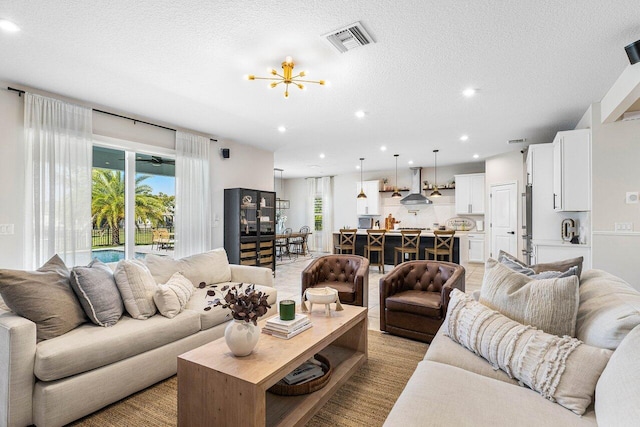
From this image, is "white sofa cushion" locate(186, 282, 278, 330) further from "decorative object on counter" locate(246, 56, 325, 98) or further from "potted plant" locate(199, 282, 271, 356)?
"decorative object on counter" locate(246, 56, 325, 98)

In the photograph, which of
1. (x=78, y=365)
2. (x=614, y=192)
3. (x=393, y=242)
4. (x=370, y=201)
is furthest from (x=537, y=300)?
(x=370, y=201)

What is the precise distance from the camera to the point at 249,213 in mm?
5746

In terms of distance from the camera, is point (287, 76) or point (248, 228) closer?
point (287, 76)

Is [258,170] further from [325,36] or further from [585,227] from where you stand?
[585,227]

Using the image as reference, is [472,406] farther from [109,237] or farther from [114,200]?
[114,200]

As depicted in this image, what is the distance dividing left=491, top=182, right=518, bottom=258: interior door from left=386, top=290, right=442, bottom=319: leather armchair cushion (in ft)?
14.1

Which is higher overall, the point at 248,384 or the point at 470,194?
the point at 470,194

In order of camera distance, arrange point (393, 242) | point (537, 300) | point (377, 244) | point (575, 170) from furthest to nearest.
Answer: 1. point (393, 242)
2. point (377, 244)
3. point (575, 170)
4. point (537, 300)

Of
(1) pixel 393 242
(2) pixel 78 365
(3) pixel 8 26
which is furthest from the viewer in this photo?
(1) pixel 393 242

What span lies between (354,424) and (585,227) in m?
A: 4.40

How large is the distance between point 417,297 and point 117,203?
4.08 metres

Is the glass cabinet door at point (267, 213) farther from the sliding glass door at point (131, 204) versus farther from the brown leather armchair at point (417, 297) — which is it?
the brown leather armchair at point (417, 297)

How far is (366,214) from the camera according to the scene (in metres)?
9.88

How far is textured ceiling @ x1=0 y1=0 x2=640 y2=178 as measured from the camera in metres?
2.17
